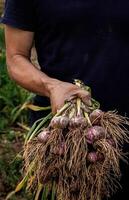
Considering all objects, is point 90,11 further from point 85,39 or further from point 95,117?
point 95,117

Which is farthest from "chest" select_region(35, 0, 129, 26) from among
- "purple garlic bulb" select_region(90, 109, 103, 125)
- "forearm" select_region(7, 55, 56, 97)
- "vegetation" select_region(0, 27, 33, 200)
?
"vegetation" select_region(0, 27, 33, 200)

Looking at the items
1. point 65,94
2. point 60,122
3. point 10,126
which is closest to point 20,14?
point 65,94

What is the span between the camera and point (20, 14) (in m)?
2.79

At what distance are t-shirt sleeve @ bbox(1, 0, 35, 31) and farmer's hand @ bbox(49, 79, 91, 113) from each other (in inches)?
13.9

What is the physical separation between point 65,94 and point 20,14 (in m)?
0.46

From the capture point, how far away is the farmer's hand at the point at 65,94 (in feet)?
8.21

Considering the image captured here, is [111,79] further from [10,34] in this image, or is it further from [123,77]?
[10,34]

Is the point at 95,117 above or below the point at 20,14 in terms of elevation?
below

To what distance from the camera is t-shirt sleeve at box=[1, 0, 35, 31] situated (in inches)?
109

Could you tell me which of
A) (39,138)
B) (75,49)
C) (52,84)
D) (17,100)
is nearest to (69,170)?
(39,138)

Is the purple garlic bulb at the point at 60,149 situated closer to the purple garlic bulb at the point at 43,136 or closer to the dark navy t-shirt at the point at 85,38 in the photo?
the purple garlic bulb at the point at 43,136

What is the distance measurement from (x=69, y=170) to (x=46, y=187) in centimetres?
24

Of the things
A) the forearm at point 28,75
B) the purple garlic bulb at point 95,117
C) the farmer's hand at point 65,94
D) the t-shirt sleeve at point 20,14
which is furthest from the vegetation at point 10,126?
the purple garlic bulb at point 95,117

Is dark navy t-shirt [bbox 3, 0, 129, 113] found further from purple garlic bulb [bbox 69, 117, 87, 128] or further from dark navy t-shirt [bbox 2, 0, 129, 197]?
purple garlic bulb [bbox 69, 117, 87, 128]
